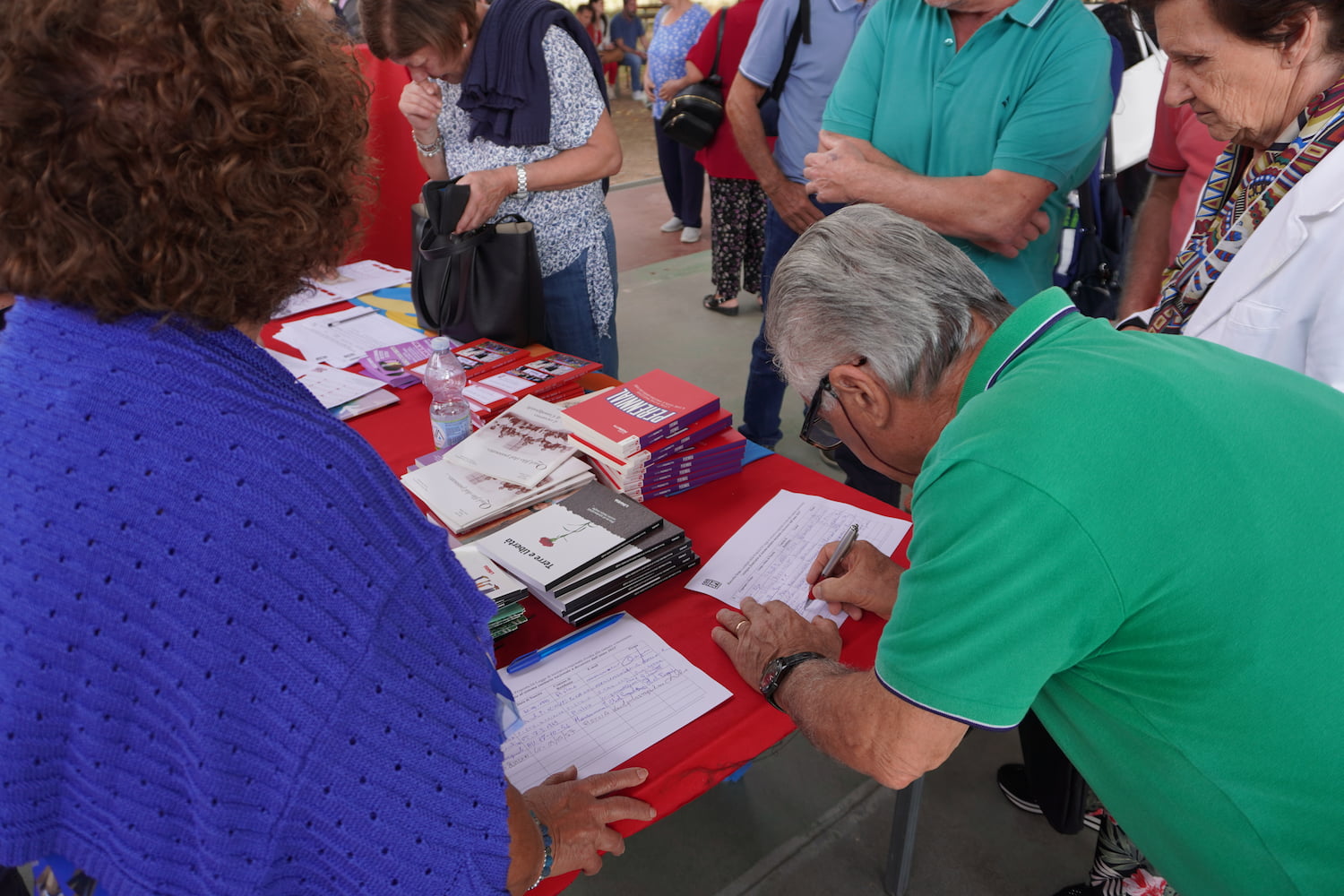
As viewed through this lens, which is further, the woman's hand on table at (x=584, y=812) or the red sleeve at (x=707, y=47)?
the red sleeve at (x=707, y=47)

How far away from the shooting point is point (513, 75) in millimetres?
2092

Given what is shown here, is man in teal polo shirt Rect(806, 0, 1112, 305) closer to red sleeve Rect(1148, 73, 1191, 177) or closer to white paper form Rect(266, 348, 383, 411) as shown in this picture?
red sleeve Rect(1148, 73, 1191, 177)

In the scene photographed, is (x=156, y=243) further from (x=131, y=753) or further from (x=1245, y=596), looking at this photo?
(x=1245, y=596)

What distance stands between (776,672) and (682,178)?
5.67 m

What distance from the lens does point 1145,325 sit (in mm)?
1801

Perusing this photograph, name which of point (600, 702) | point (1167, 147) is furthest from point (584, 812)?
point (1167, 147)

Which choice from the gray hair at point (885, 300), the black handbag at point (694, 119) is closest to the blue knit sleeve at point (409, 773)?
the gray hair at point (885, 300)

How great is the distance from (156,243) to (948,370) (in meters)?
0.90

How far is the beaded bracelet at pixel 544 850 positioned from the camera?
3.17ft

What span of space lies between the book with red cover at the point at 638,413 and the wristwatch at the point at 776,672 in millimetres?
528

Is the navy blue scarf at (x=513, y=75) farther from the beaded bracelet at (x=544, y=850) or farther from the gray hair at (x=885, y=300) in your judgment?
the beaded bracelet at (x=544, y=850)

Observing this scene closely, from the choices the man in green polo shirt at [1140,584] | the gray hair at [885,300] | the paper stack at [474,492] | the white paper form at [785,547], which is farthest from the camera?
the paper stack at [474,492]

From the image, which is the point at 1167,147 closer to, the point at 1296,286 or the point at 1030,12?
the point at 1030,12

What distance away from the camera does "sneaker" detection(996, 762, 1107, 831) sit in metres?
2.04
